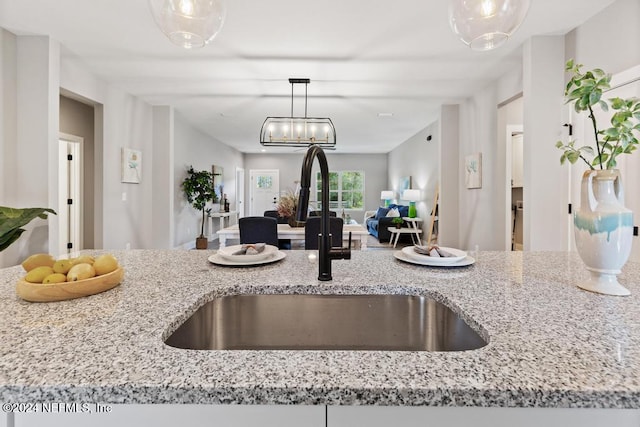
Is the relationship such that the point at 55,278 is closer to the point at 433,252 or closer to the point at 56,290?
the point at 56,290

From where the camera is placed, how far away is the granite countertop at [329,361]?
0.43m

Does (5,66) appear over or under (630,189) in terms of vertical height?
over

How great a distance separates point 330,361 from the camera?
0.51 meters

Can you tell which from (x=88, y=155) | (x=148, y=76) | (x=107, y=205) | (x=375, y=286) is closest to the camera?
(x=375, y=286)

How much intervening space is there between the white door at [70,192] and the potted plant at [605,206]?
17.9ft

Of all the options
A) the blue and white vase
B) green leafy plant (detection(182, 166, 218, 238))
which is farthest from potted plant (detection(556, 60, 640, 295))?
green leafy plant (detection(182, 166, 218, 238))

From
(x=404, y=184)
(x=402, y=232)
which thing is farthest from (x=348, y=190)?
(x=402, y=232)

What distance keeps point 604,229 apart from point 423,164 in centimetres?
668

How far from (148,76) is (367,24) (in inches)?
112

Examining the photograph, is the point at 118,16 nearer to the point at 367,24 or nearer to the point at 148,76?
the point at 148,76

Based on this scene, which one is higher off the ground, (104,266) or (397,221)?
(104,266)

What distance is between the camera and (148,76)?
3975 millimetres

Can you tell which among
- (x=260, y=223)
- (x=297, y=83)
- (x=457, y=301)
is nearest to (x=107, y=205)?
(x=260, y=223)

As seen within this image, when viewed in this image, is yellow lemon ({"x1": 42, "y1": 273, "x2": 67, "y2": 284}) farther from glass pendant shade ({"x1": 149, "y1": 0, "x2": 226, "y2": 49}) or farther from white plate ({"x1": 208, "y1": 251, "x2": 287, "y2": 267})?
glass pendant shade ({"x1": 149, "y1": 0, "x2": 226, "y2": 49})
